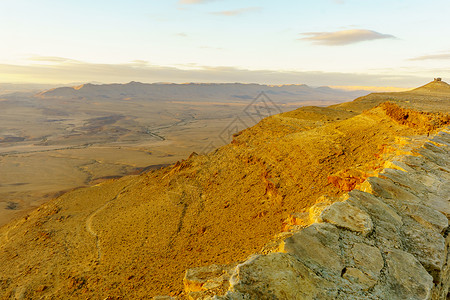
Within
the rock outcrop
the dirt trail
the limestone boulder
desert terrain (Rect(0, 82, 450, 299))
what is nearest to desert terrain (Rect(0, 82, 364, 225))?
desert terrain (Rect(0, 82, 450, 299))

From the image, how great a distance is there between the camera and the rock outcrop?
325cm

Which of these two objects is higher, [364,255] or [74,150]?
[364,255]

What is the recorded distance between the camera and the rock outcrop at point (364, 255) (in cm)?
325

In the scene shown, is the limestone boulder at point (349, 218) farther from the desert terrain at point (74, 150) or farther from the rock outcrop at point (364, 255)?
the desert terrain at point (74, 150)

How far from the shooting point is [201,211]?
1302 cm

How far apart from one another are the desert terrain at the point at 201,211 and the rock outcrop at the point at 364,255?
50.1 inches

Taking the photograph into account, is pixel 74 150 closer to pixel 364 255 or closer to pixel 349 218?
pixel 349 218

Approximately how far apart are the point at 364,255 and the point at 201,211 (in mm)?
9738

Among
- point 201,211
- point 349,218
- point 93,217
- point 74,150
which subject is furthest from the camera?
point 74,150

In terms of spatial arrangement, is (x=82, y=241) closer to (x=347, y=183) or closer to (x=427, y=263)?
(x=347, y=183)

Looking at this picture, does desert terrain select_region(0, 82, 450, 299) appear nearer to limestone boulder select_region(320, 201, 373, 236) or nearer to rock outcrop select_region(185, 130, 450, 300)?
limestone boulder select_region(320, 201, 373, 236)

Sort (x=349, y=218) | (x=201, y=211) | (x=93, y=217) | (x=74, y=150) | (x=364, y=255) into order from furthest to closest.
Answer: (x=74, y=150) < (x=93, y=217) < (x=201, y=211) < (x=349, y=218) < (x=364, y=255)

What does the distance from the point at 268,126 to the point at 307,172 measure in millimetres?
8652

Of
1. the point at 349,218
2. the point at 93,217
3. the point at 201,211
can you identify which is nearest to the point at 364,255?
the point at 349,218
